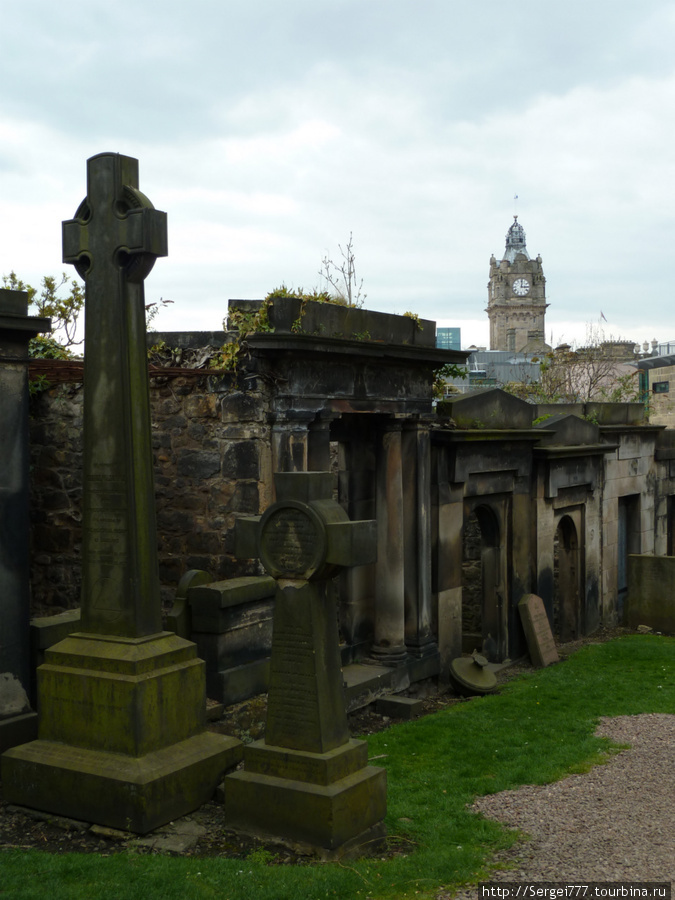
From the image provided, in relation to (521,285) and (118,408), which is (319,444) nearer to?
(118,408)

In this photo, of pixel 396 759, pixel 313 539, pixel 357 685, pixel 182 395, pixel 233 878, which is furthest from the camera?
pixel 357 685

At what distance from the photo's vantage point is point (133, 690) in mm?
5914

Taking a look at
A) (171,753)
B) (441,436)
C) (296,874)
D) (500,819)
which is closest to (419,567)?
(441,436)

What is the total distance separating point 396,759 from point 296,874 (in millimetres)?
3440

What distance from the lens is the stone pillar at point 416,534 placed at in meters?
11.5

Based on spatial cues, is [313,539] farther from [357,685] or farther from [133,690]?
[357,685]

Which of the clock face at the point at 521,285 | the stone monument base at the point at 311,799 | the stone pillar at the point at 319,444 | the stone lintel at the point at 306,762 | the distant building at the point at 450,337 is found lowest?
the stone monument base at the point at 311,799

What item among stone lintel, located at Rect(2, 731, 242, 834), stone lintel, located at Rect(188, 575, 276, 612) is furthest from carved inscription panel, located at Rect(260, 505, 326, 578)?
stone lintel, located at Rect(188, 575, 276, 612)

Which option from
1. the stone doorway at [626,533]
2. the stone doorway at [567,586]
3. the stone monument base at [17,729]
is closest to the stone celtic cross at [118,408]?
the stone monument base at [17,729]

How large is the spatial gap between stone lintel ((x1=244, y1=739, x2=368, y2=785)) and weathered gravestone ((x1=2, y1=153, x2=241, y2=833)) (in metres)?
0.52

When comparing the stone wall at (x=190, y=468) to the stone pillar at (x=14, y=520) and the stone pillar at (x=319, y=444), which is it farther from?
the stone pillar at (x=14, y=520)

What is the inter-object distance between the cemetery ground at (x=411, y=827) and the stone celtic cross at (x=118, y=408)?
1400 mm

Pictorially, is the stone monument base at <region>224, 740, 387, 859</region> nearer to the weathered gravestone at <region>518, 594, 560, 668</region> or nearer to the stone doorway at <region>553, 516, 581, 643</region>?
the weathered gravestone at <region>518, 594, 560, 668</region>

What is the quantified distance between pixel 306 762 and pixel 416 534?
615 centimetres
